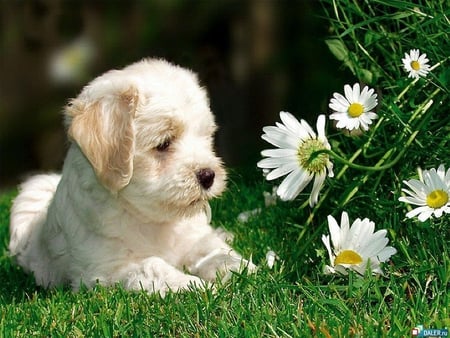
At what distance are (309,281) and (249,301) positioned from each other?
0.27 meters

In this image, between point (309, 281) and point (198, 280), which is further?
point (198, 280)

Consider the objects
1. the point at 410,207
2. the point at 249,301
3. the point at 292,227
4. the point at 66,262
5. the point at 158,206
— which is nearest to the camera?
the point at 249,301

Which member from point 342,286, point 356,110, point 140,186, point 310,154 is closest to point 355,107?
point 356,110

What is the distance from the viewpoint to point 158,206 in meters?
3.88

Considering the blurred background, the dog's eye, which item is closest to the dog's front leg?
the dog's eye

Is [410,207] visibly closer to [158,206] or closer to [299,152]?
[299,152]

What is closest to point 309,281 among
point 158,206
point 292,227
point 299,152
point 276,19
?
point 299,152

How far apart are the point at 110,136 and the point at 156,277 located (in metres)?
0.63

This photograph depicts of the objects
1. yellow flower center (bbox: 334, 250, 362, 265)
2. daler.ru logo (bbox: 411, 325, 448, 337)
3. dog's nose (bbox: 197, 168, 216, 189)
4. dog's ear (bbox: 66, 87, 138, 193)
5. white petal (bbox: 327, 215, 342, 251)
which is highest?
dog's ear (bbox: 66, 87, 138, 193)

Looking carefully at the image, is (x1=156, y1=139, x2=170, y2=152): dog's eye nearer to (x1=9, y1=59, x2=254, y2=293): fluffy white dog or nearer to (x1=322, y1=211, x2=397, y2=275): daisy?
(x1=9, y1=59, x2=254, y2=293): fluffy white dog

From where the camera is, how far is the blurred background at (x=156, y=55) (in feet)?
27.2

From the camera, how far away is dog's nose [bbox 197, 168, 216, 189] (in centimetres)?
383

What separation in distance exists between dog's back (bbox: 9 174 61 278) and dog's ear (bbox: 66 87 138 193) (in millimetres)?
906

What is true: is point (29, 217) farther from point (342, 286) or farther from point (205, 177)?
point (342, 286)
